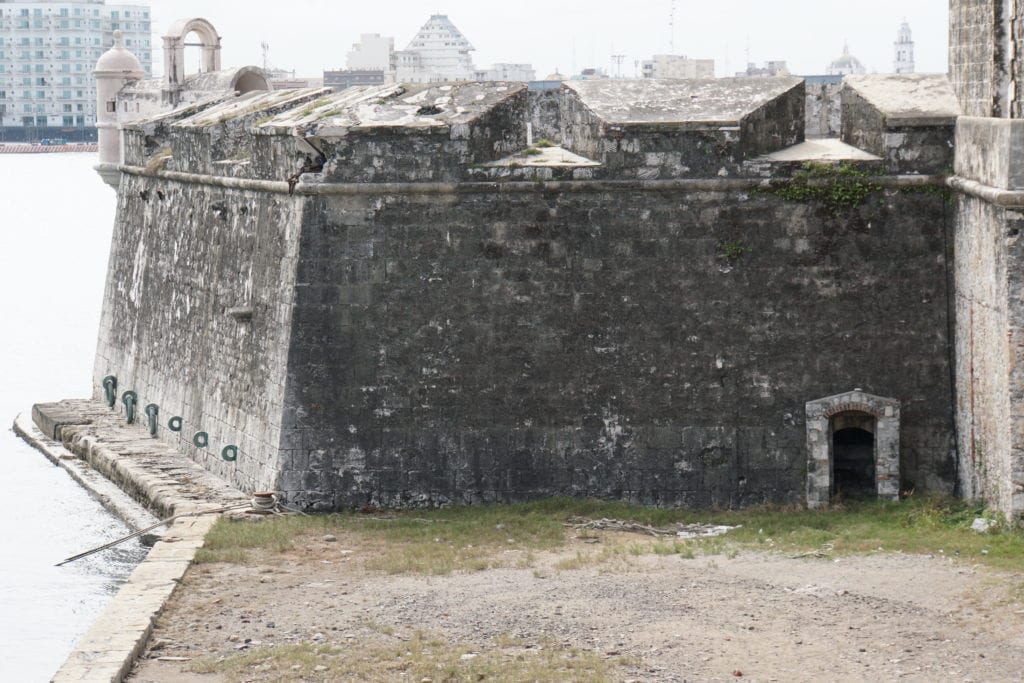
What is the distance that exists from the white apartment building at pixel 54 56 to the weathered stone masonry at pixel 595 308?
410 ft

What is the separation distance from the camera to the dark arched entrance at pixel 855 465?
1667cm

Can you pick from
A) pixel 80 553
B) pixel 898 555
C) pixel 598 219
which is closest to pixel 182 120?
pixel 80 553

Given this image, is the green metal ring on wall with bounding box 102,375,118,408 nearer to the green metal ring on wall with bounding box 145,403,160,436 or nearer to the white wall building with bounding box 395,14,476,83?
the green metal ring on wall with bounding box 145,403,160,436

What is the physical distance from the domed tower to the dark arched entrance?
13.9m

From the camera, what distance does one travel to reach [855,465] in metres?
16.7

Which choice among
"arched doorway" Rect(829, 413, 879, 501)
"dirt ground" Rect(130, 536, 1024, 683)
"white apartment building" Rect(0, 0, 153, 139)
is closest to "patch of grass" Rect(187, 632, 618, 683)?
"dirt ground" Rect(130, 536, 1024, 683)

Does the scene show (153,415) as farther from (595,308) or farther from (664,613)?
(664,613)

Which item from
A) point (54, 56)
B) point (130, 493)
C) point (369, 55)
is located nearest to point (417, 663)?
point (130, 493)

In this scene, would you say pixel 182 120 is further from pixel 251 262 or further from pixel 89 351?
pixel 89 351

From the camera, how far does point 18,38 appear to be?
145 m

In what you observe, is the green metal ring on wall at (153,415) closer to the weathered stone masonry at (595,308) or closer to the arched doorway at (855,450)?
the weathered stone masonry at (595,308)

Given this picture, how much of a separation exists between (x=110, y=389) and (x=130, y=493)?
515cm

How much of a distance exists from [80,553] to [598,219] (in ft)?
22.5

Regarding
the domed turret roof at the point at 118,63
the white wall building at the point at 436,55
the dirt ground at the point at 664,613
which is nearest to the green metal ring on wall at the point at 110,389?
the domed turret roof at the point at 118,63
